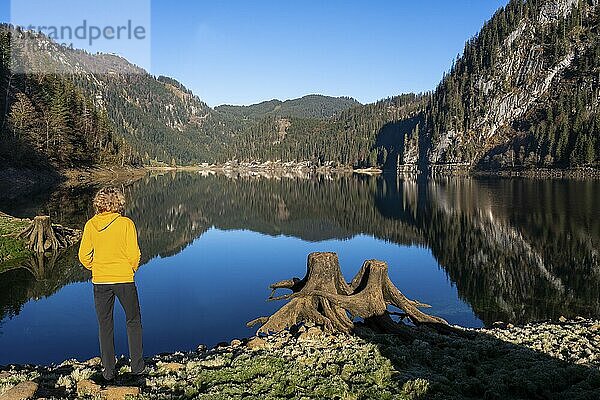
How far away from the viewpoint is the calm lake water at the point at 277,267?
1936 centimetres

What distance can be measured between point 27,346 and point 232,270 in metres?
15.7

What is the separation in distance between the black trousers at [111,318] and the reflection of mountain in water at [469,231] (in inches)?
568

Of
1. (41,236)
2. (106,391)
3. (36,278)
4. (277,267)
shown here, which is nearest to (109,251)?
(106,391)

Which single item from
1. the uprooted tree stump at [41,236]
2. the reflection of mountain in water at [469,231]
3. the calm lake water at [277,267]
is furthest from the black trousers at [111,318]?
the uprooted tree stump at [41,236]

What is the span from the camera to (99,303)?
29.2 ft

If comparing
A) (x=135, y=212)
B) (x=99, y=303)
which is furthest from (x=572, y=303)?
(x=135, y=212)

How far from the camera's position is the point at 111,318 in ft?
30.4

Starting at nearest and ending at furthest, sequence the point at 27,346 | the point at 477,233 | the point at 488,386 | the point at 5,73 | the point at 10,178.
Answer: the point at 488,386 → the point at 27,346 → the point at 477,233 → the point at 10,178 → the point at 5,73

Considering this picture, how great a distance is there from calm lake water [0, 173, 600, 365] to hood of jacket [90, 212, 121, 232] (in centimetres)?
945

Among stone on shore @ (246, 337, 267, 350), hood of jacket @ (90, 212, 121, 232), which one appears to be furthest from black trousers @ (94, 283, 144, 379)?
stone on shore @ (246, 337, 267, 350)

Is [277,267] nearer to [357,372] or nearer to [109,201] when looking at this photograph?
[357,372]

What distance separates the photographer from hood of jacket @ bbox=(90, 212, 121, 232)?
28.4ft

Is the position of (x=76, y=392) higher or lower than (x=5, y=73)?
lower

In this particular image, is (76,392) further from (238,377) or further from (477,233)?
(477,233)
